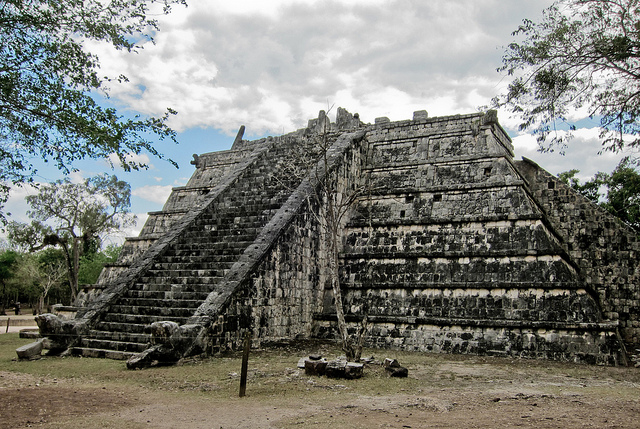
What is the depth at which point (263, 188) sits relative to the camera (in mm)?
14070

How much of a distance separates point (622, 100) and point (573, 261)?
5.17 metres

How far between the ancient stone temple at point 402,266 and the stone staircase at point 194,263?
35 millimetres

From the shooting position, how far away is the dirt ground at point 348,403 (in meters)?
4.96

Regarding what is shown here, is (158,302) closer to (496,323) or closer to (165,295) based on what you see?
(165,295)

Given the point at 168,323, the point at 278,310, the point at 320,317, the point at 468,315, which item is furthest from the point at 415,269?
the point at 168,323

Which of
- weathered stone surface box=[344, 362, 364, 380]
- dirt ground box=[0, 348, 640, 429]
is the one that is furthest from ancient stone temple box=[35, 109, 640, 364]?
weathered stone surface box=[344, 362, 364, 380]

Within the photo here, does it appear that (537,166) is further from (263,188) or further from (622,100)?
(263,188)

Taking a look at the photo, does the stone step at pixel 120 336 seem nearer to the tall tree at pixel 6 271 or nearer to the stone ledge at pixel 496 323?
the stone ledge at pixel 496 323

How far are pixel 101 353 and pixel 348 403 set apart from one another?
17.9 ft

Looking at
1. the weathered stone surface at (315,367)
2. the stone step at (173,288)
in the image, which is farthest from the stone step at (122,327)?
the weathered stone surface at (315,367)

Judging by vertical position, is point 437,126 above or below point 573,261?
above

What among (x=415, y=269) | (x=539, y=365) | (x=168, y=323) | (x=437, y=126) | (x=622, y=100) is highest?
(x=437, y=126)

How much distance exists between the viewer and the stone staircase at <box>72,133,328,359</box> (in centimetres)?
936

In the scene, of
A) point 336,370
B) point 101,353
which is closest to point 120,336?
point 101,353
